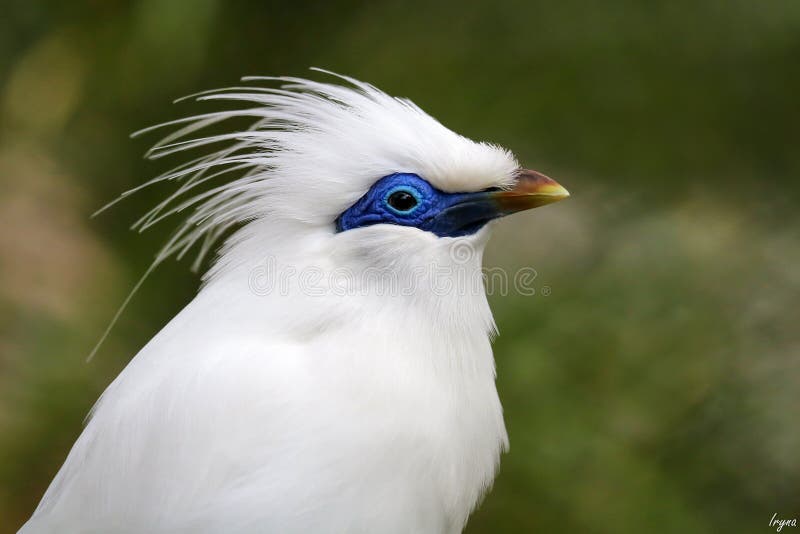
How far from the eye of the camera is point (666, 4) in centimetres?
378

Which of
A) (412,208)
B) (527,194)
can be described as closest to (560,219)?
(527,194)

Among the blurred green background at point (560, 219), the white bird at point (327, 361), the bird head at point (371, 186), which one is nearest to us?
the white bird at point (327, 361)

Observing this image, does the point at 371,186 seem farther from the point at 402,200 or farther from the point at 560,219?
the point at 560,219

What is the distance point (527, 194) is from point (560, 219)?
153 centimetres

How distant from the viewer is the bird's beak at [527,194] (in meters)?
2.13

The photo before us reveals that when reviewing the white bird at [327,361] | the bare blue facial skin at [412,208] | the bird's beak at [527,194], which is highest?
the bird's beak at [527,194]

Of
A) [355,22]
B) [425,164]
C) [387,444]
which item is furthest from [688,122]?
[387,444]

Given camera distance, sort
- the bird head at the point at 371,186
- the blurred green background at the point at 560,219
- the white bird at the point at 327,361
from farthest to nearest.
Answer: the blurred green background at the point at 560,219, the bird head at the point at 371,186, the white bird at the point at 327,361

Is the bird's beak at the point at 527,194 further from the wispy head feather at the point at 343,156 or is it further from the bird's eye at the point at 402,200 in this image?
the bird's eye at the point at 402,200

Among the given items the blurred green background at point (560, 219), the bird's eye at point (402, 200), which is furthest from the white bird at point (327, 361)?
the blurred green background at point (560, 219)

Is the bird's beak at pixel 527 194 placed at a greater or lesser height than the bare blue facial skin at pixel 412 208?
greater

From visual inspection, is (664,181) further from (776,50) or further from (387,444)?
(387,444)

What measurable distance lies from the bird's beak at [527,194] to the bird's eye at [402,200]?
0.20 metres

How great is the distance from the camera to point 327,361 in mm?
1946
